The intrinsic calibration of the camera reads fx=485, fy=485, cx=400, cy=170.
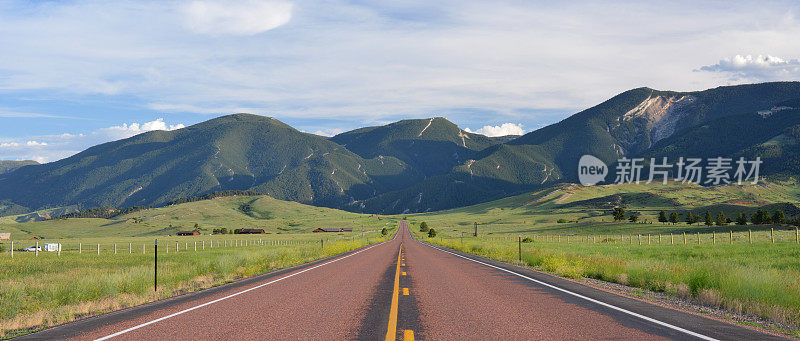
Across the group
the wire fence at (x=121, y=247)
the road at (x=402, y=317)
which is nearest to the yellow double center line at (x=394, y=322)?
the road at (x=402, y=317)

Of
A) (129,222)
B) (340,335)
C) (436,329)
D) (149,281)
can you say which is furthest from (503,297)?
(129,222)

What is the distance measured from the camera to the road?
28.1ft

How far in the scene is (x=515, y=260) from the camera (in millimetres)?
30328

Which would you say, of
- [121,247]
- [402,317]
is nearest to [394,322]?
[402,317]

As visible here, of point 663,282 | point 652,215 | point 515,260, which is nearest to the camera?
point 663,282

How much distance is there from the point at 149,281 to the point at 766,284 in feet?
59.9

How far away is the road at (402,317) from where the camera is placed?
28.1 ft

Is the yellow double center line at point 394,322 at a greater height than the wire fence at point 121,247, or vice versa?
the yellow double center line at point 394,322

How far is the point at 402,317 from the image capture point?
400 inches

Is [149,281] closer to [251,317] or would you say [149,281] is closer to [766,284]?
[251,317]

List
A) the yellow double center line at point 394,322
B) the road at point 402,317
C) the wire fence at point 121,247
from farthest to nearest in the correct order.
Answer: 1. the wire fence at point 121,247
2. the road at point 402,317
3. the yellow double center line at point 394,322

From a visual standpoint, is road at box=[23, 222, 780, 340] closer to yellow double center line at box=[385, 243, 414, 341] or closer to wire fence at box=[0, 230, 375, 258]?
yellow double center line at box=[385, 243, 414, 341]

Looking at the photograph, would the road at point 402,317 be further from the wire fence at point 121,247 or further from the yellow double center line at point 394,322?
the wire fence at point 121,247

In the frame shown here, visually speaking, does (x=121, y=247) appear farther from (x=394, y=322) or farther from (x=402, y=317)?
(x=394, y=322)
